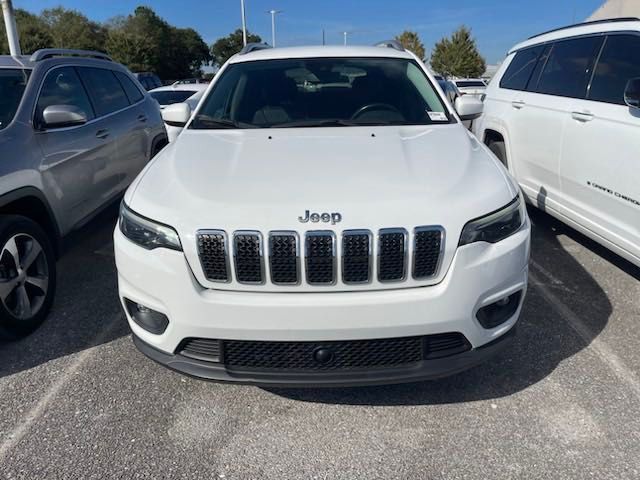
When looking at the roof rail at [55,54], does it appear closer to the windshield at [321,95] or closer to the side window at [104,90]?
the side window at [104,90]

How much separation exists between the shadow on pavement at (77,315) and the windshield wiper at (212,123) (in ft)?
4.64

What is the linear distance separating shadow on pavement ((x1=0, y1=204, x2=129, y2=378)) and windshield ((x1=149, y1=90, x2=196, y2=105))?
8616mm

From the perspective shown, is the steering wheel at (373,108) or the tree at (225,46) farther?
the tree at (225,46)

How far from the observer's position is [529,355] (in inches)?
119

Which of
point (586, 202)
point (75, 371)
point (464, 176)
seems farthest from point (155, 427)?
point (586, 202)

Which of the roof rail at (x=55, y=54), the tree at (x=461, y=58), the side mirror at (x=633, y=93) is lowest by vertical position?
the tree at (x=461, y=58)

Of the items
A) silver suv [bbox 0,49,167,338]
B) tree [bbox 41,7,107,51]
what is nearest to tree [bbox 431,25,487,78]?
tree [bbox 41,7,107,51]

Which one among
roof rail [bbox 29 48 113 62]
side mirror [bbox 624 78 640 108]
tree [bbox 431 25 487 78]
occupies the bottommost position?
tree [bbox 431 25 487 78]

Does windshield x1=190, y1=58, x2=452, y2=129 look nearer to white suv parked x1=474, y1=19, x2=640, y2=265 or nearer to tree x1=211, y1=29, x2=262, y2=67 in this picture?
white suv parked x1=474, y1=19, x2=640, y2=265

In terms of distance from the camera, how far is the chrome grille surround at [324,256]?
2.17 meters

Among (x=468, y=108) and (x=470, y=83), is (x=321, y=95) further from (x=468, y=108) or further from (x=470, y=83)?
(x=470, y=83)

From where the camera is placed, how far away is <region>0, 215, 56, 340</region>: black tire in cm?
314

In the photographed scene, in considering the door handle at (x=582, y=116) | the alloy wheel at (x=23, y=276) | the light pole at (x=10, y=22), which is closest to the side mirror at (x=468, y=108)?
the door handle at (x=582, y=116)

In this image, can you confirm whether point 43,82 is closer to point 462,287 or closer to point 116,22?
point 462,287
